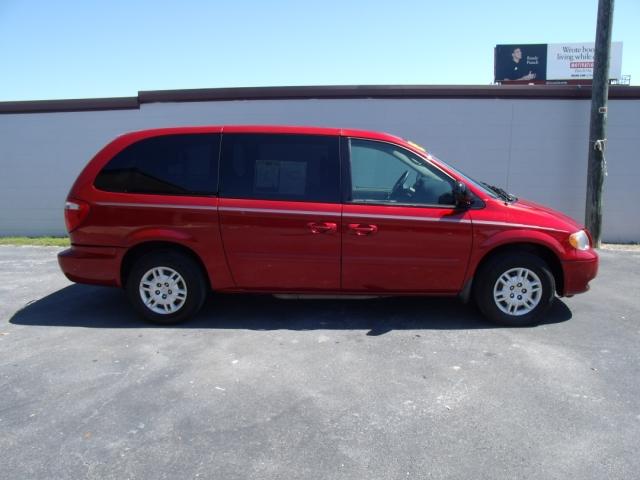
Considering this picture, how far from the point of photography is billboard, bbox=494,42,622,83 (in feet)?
135

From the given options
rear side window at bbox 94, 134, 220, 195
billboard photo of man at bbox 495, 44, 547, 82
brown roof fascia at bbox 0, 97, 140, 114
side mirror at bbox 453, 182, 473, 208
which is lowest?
side mirror at bbox 453, 182, 473, 208

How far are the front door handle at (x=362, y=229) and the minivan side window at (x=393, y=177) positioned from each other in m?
0.24

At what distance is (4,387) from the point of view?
11.9ft

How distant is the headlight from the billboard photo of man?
40.5m

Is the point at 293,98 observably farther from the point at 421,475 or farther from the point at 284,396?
the point at 421,475

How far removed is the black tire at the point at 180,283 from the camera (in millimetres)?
4840

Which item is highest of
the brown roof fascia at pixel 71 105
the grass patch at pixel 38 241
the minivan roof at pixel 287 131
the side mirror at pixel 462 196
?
the brown roof fascia at pixel 71 105

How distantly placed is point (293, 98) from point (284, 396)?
7.14 meters

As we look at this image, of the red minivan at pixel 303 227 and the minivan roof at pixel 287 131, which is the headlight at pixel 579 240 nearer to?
the red minivan at pixel 303 227

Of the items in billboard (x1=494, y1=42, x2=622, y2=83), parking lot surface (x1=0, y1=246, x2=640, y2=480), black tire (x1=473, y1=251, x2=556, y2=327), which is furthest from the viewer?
billboard (x1=494, y1=42, x2=622, y2=83)

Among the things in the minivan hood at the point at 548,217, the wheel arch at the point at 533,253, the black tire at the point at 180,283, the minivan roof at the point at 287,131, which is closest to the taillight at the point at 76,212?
the black tire at the point at 180,283

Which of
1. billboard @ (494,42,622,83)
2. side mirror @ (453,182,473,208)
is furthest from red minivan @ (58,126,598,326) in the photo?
billboard @ (494,42,622,83)

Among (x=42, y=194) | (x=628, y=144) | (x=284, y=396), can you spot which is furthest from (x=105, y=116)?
(x=628, y=144)

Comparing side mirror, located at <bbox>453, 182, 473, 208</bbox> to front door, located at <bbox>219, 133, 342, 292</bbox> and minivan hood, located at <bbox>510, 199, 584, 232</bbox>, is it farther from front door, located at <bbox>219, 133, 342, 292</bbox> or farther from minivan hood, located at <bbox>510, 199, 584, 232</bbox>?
front door, located at <bbox>219, 133, 342, 292</bbox>
